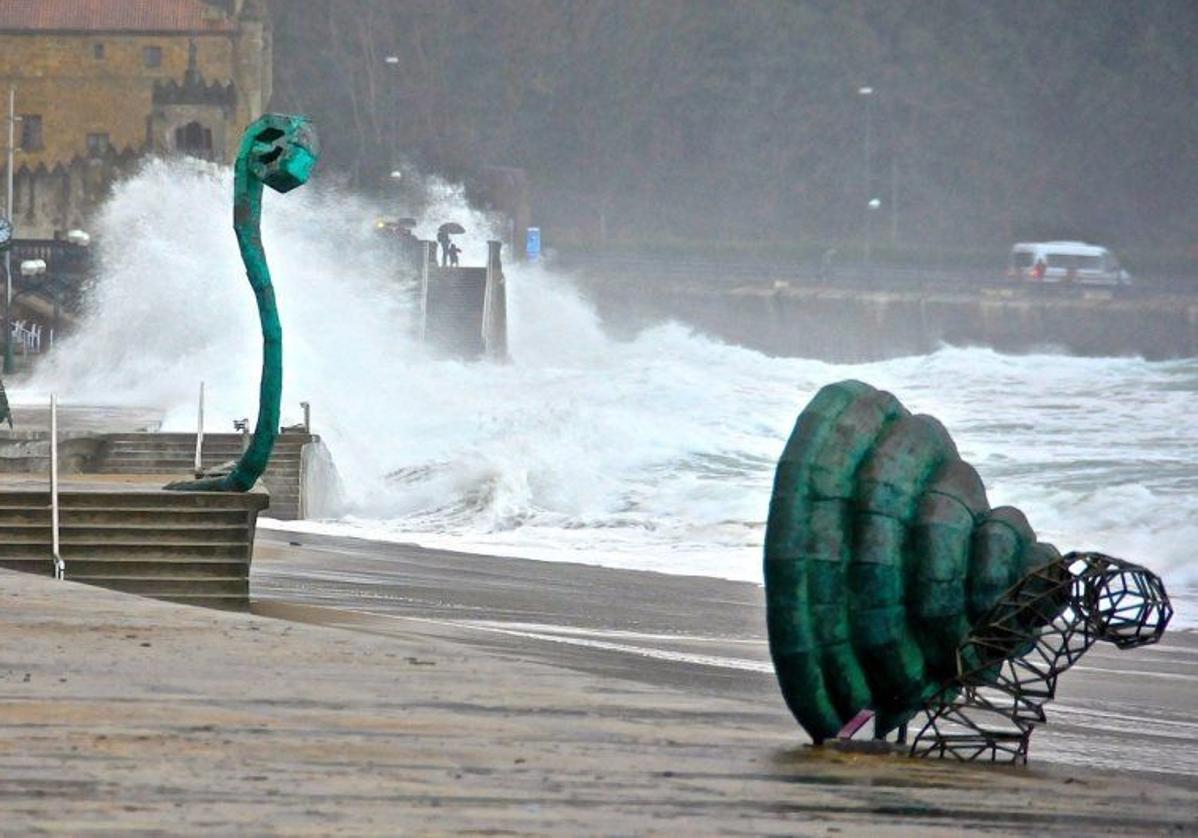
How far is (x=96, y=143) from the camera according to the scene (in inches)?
2803

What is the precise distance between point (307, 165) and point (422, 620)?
96.9 inches

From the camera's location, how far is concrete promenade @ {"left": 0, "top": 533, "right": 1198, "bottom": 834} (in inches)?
241

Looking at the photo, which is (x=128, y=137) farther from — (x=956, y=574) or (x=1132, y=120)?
(x=956, y=574)

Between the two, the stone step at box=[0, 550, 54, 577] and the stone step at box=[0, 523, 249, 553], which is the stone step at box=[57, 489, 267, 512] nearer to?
the stone step at box=[0, 523, 249, 553]

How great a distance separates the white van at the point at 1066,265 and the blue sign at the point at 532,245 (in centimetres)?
1438

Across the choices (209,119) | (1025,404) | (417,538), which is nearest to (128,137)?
(209,119)

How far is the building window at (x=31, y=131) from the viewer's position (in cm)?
7212

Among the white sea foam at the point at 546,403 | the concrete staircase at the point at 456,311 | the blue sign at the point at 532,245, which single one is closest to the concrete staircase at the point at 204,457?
the white sea foam at the point at 546,403

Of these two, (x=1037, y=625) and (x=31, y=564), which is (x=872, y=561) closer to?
(x=1037, y=625)

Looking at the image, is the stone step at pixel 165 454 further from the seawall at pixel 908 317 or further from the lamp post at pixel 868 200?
the lamp post at pixel 868 200

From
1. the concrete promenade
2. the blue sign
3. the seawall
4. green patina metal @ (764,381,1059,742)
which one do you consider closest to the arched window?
the blue sign

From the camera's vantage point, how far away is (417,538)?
20.0 meters

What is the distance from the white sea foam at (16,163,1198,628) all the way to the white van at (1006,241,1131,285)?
19.4 ft

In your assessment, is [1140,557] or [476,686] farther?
[1140,557]
